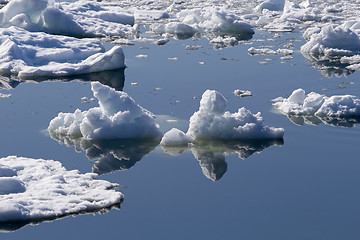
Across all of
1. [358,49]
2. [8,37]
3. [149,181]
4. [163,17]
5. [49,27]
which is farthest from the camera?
[163,17]

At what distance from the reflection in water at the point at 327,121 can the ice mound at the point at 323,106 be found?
69 millimetres

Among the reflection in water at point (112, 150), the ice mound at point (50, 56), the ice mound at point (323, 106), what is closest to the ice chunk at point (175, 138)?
the reflection in water at point (112, 150)

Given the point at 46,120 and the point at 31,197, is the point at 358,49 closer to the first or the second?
the point at 46,120

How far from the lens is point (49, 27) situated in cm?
1492

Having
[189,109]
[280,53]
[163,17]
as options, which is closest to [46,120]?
[189,109]

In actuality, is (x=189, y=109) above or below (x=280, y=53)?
above

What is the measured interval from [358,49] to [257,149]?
622cm

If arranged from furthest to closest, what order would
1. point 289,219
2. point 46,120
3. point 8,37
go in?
point 8,37 → point 46,120 → point 289,219

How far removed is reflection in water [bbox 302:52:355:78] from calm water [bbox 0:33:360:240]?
0.24 m

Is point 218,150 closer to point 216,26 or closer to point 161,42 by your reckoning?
point 161,42

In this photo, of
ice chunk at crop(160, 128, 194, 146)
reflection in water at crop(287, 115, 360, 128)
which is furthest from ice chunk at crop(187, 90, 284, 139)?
reflection in water at crop(287, 115, 360, 128)

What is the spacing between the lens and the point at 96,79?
11.4 m

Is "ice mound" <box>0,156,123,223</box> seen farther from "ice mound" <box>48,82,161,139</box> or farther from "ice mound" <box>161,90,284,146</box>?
"ice mound" <box>161,90,284,146</box>

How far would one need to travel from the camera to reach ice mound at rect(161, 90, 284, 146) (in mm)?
8164
